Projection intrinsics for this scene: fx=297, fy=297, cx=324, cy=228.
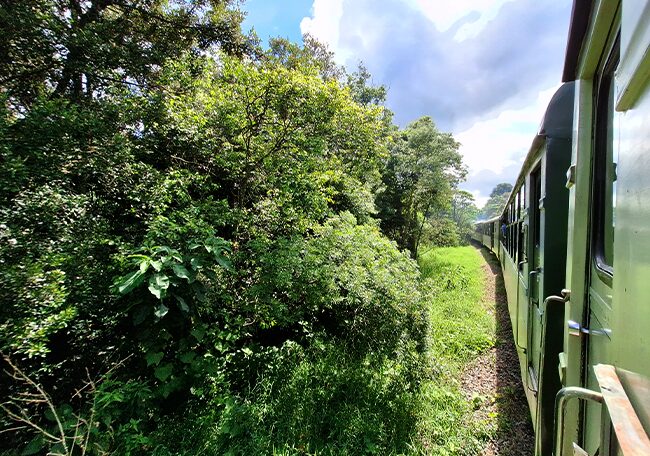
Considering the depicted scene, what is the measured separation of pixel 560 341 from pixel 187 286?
359 centimetres

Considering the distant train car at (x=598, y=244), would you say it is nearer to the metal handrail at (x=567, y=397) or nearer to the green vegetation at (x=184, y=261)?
the metal handrail at (x=567, y=397)

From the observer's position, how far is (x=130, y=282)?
2.91m

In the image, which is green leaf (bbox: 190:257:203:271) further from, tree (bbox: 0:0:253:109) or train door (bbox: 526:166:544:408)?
train door (bbox: 526:166:544:408)

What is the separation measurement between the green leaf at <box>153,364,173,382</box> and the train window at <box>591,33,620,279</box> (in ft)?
12.8

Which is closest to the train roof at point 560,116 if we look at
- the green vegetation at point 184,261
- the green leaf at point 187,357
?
the green vegetation at point 184,261

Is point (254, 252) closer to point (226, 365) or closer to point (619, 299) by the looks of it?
point (226, 365)

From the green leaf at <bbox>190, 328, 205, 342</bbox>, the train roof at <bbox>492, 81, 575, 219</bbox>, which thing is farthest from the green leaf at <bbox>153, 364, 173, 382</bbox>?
the train roof at <bbox>492, 81, 575, 219</bbox>

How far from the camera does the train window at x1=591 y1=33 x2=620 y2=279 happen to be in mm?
1428

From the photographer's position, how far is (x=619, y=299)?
968 mm

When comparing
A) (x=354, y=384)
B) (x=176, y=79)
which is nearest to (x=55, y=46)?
(x=176, y=79)

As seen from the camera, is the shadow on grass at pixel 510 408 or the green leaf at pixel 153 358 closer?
the green leaf at pixel 153 358

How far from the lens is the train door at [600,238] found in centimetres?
132

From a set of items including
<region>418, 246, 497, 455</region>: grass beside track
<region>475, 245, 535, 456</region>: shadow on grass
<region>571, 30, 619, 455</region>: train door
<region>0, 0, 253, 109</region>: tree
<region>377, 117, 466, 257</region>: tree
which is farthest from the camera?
<region>377, 117, 466, 257</region>: tree

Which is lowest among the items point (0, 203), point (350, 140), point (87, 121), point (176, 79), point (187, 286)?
point (187, 286)
